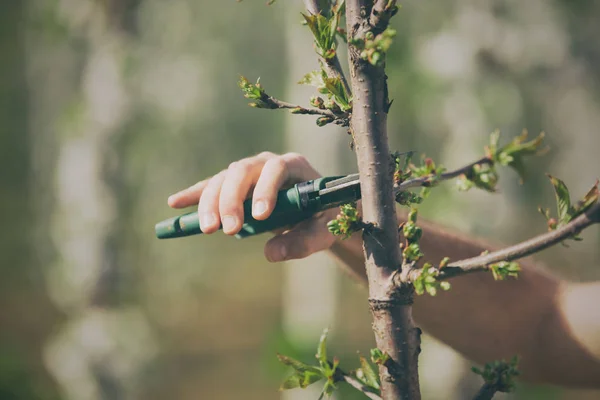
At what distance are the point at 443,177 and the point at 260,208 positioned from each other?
0.37 meters

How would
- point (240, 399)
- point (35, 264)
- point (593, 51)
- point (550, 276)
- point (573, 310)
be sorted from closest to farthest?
1. point (573, 310)
2. point (550, 276)
3. point (593, 51)
4. point (240, 399)
5. point (35, 264)

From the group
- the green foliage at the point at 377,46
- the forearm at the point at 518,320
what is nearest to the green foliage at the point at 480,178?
the green foliage at the point at 377,46

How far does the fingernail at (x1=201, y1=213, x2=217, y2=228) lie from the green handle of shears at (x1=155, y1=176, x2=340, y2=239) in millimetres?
22

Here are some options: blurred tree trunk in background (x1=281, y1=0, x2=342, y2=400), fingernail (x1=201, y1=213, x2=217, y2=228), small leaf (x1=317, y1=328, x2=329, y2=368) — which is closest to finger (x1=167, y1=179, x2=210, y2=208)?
fingernail (x1=201, y1=213, x2=217, y2=228)

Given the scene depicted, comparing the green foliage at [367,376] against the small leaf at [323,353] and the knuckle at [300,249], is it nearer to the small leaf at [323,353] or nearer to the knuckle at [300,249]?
the small leaf at [323,353]

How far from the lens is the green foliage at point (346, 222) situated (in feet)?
3.18

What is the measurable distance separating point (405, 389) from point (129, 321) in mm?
5291

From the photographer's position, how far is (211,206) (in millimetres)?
1254

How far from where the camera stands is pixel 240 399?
643 inches

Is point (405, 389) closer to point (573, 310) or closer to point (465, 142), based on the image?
point (573, 310)

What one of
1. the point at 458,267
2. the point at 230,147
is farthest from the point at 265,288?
the point at 458,267

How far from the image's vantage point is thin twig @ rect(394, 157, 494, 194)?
0.91 m

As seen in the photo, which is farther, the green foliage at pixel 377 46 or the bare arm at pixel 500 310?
the bare arm at pixel 500 310

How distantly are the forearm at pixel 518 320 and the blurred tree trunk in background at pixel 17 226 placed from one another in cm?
1283
